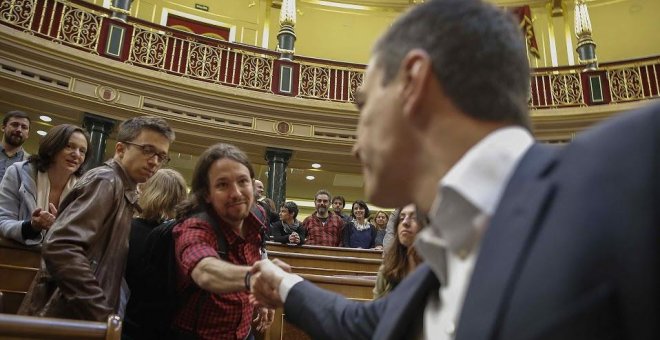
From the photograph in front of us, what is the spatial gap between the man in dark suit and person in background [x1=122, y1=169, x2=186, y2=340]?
88 cm

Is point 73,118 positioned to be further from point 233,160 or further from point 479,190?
point 479,190

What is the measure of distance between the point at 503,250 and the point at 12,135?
3.96 m

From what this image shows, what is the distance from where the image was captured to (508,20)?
77 cm

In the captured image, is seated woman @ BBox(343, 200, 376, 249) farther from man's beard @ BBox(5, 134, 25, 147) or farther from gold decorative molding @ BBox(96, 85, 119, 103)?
gold decorative molding @ BBox(96, 85, 119, 103)

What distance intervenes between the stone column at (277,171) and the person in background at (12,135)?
185 inches

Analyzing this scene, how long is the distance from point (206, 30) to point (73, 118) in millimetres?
4231

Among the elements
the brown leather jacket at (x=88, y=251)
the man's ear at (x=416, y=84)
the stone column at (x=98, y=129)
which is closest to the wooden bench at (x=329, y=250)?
the stone column at (x=98, y=129)

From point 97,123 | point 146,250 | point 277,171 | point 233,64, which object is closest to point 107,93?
point 97,123

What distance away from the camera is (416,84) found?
0.72m

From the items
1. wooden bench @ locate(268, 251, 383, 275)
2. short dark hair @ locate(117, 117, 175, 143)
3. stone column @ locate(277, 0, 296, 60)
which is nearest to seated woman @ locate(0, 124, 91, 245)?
short dark hair @ locate(117, 117, 175, 143)

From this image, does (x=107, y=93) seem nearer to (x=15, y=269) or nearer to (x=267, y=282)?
(x=15, y=269)

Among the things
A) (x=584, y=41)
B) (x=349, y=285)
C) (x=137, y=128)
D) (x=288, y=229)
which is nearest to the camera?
(x=137, y=128)

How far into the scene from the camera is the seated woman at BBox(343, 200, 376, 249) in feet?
20.2

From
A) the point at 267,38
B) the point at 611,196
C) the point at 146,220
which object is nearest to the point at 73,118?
the point at 267,38
